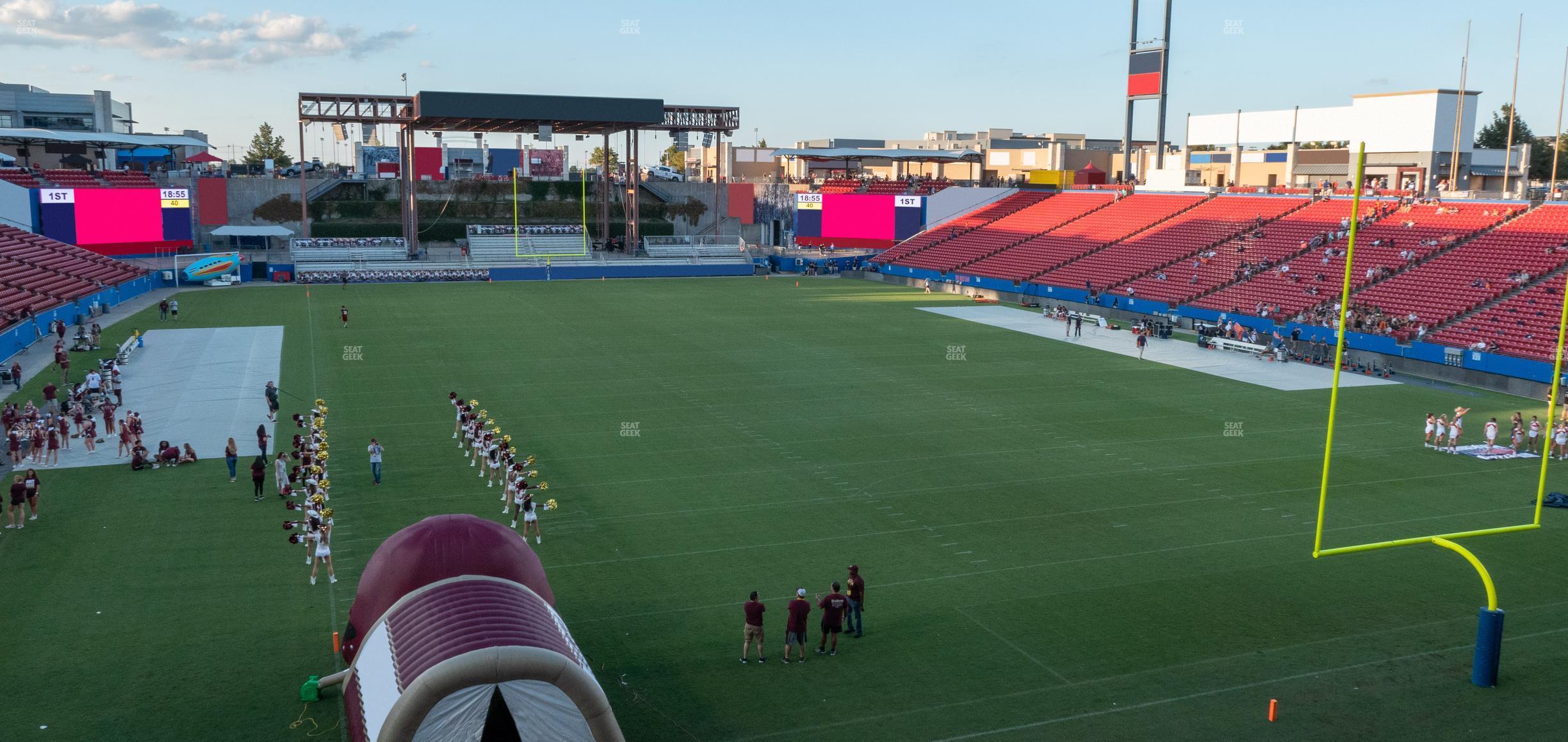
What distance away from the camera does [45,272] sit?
156 ft

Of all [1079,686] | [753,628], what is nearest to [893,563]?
[753,628]

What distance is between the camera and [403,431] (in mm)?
27625

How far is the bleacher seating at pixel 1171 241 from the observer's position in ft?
191

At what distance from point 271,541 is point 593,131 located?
60.1 meters

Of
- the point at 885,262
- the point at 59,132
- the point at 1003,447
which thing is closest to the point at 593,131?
the point at 885,262

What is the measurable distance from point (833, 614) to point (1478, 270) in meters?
40.3

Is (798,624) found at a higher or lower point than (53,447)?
lower

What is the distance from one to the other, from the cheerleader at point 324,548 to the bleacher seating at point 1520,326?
113ft

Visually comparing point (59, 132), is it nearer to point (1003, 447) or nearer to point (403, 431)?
point (403, 431)

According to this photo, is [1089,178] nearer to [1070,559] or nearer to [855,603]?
[1070,559]

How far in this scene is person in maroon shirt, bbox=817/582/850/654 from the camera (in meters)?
15.1

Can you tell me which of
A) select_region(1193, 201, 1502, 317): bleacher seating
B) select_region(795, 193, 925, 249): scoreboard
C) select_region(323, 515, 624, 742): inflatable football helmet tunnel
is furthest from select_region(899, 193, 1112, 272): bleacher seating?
select_region(323, 515, 624, 742): inflatable football helmet tunnel

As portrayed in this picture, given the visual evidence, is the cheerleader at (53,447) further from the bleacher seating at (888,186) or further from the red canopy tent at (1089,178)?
the red canopy tent at (1089,178)

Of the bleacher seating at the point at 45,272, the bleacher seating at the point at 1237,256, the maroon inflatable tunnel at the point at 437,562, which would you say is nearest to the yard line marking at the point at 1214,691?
the maroon inflatable tunnel at the point at 437,562
